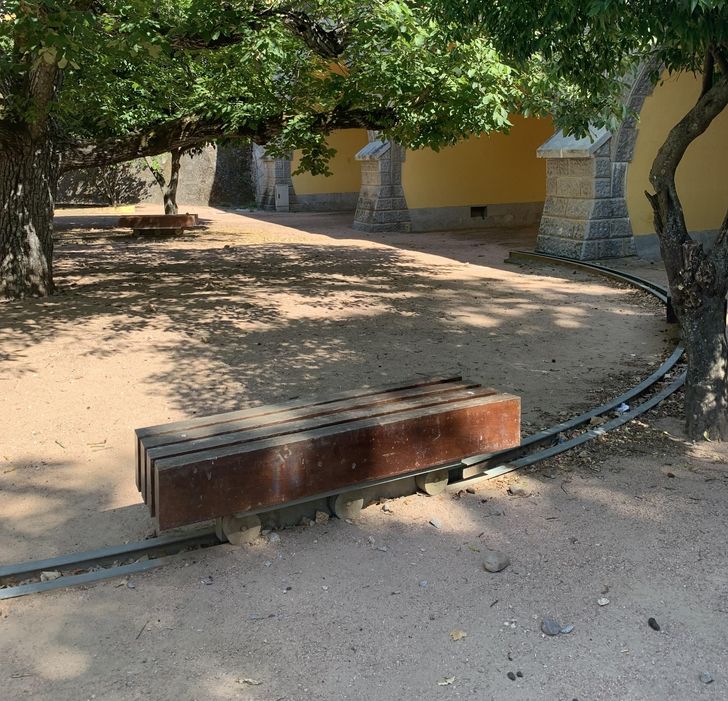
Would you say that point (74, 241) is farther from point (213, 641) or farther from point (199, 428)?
point (213, 641)

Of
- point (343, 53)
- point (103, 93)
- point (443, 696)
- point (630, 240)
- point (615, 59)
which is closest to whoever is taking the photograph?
point (443, 696)

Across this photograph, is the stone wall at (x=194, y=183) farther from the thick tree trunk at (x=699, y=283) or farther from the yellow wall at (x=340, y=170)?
the thick tree trunk at (x=699, y=283)

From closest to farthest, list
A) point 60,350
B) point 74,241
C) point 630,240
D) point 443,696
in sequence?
point 443,696, point 60,350, point 630,240, point 74,241

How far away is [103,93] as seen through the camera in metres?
11.4

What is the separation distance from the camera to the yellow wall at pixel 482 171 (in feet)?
70.8

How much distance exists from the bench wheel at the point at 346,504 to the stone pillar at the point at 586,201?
11.0 m

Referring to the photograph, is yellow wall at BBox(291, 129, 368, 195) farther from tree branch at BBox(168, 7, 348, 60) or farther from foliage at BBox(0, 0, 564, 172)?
tree branch at BBox(168, 7, 348, 60)

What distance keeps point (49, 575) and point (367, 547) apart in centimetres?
155

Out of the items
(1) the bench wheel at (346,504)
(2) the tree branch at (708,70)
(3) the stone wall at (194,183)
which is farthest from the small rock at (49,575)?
(3) the stone wall at (194,183)

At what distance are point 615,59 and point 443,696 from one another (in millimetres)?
4910

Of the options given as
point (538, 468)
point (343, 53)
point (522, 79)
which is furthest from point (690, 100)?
point (538, 468)

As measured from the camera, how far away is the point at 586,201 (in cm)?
1463

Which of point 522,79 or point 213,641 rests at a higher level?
point 522,79

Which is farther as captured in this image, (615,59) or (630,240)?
(630,240)
